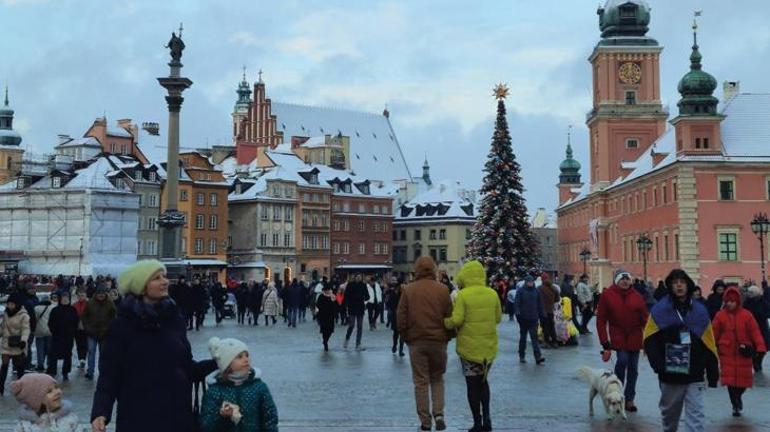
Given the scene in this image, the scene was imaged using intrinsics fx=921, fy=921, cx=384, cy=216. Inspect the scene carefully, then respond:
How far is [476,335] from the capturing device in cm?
948

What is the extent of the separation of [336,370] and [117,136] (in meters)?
71.0

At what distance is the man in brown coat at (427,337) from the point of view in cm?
946

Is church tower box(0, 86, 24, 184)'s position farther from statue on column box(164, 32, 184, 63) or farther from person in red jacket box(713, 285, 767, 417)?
person in red jacket box(713, 285, 767, 417)

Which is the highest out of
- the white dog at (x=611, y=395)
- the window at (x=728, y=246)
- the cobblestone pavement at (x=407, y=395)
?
the window at (x=728, y=246)

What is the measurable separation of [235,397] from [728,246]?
51998 millimetres

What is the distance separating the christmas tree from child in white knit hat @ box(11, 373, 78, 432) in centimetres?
4188

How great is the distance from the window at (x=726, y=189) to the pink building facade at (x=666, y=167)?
58 mm

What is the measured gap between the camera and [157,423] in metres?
5.25

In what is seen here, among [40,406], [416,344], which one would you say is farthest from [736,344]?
[40,406]

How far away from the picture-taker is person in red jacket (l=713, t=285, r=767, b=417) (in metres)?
10.7

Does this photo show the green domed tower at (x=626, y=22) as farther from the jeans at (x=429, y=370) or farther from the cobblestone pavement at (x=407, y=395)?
the jeans at (x=429, y=370)

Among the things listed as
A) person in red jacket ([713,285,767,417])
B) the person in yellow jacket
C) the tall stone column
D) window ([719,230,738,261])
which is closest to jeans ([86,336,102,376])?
the person in yellow jacket

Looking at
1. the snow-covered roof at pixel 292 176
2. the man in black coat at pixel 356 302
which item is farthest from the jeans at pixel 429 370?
the snow-covered roof at pixel 292 176

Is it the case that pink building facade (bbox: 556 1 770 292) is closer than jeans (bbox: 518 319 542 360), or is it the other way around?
jeans (bbox: 518 319 542 360)
